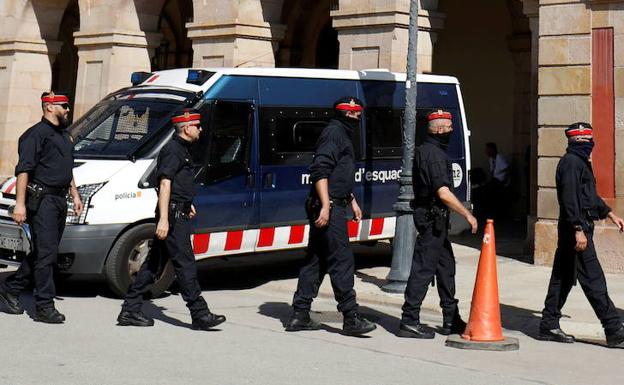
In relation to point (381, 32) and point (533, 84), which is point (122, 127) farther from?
point (533, 84)

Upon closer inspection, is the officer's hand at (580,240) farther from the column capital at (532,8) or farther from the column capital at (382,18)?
the column capital at (382,18)

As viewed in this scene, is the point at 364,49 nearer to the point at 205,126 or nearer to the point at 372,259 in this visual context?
the point at 372,259

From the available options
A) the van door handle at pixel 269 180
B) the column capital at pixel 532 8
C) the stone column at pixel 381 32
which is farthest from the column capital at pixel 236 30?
the van door handle at pixel 269 180

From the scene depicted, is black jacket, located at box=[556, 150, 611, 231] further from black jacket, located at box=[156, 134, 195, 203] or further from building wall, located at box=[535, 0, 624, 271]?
building wall, located at box=[535, 0, 624, 271]

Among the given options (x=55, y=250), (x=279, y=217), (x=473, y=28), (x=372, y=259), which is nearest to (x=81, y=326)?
(x=55, y=250)

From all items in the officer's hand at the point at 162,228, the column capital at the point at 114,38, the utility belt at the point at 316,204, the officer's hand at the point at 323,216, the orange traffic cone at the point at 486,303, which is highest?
the column capital at the point at 114,38

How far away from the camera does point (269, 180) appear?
446 inches

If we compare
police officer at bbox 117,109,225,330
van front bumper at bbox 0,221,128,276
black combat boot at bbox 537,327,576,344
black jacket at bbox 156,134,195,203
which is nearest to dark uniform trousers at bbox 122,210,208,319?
police officer at bbox 117,109,225,330

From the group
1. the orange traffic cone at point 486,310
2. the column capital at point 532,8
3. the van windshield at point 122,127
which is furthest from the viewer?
the column capital at point 532,8

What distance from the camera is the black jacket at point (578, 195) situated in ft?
27.9

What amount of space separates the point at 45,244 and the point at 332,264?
241 cm

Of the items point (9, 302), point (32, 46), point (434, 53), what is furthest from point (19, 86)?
point (9, 302)

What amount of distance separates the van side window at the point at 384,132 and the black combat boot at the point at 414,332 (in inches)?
157

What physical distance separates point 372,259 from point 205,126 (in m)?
4.13
